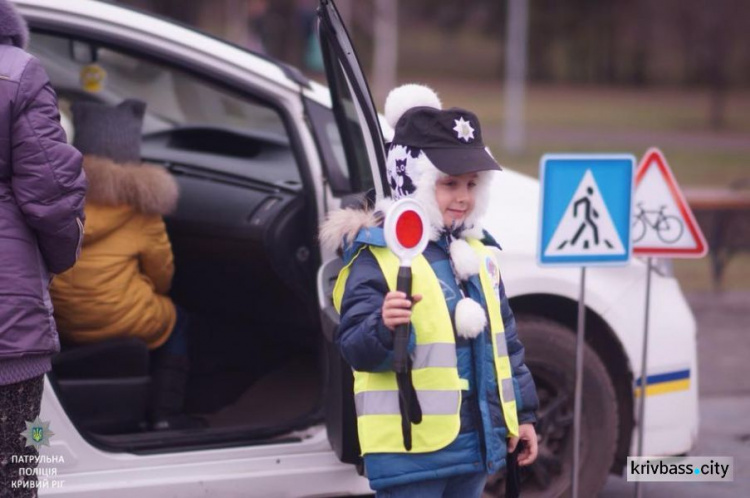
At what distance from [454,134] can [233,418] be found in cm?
219

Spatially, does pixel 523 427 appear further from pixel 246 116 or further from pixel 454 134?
pixel 246 116

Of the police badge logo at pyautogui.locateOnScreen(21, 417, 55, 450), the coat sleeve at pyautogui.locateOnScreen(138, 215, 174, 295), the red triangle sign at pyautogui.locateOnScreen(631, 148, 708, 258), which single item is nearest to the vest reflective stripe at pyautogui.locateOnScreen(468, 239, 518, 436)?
the police badge logo at pyautogui.locateOnScreen(21, 417, 55, 450)

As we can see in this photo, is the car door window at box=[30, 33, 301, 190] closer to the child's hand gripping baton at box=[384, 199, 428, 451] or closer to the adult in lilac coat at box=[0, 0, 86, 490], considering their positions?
the adult in lilac coat at box=[0, 0, 86, 490]

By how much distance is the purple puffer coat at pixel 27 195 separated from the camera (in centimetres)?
327

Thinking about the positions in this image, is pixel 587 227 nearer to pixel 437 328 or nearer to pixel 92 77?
pixel 437 328

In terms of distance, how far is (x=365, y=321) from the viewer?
327 cm

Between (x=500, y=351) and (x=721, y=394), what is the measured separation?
413 centimetres

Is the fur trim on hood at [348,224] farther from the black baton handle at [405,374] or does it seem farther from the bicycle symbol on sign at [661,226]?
the bicycle symbol on sign at [661,226]

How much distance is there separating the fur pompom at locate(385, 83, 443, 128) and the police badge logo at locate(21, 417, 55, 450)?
1.34 m

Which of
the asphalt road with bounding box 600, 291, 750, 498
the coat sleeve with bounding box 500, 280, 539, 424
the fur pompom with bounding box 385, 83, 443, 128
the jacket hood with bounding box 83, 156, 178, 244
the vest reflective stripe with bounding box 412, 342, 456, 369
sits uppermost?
the fur pompom with bounding box 385, 83, 443, 128

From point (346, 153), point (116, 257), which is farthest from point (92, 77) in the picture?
point (346, 153)

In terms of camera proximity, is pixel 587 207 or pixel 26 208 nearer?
pixel 26 208

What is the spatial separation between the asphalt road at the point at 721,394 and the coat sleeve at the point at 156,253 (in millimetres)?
2165

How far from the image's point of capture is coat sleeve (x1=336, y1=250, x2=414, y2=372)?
324cm
